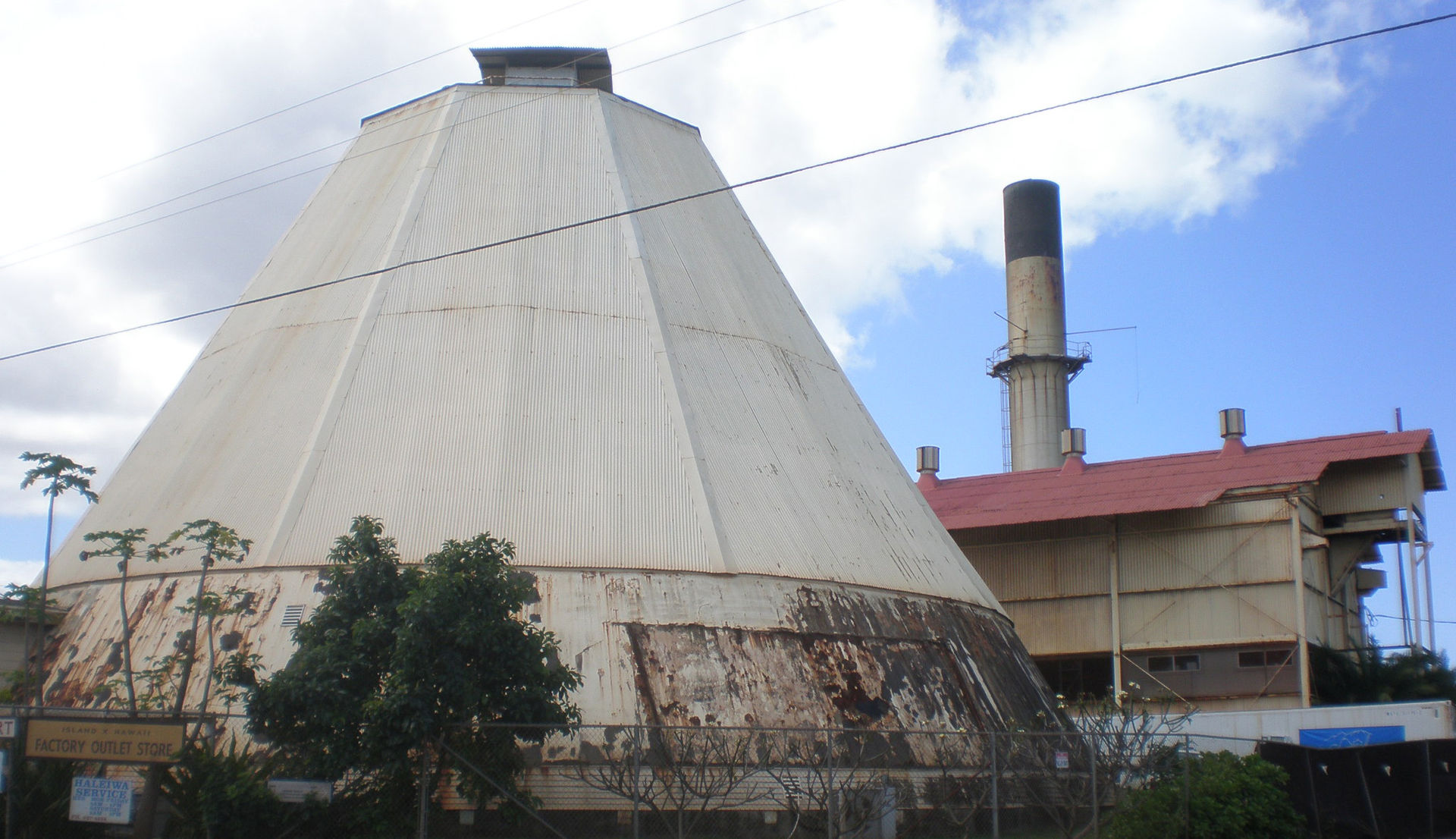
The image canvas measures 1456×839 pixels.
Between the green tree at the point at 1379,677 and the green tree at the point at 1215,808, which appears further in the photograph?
the green tree at the point at 1379,677

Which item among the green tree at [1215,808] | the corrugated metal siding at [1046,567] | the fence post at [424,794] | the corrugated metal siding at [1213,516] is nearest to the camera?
the fence post at [424,794]

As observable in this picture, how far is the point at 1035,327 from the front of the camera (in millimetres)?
51812

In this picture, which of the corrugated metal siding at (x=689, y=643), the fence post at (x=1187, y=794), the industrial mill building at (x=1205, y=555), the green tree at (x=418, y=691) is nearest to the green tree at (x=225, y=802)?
the green tree at (x=418, y=691)

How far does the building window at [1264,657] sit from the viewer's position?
31.2m

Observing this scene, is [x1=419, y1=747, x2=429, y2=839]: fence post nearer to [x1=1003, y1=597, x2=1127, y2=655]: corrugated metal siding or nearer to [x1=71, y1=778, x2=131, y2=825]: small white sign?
[x1=71, y1=778, x2=131, y2=825]: small white sign

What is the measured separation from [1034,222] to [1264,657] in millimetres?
25407

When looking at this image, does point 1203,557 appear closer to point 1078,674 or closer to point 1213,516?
point 1213,516

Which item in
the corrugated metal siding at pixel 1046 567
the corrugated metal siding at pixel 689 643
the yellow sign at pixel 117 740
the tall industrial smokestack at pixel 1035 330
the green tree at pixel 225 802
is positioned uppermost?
the tall industrial smokestack at pixel 1035 330

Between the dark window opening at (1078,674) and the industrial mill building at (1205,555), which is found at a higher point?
the industrial mill building at (1205,555)

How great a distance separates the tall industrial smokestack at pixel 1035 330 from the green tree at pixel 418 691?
39.6 meters

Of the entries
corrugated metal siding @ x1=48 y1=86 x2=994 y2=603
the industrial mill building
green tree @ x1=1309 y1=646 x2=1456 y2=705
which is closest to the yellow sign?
corrugated metal siding @ x1=48 y1=86 x2=994 y2=603

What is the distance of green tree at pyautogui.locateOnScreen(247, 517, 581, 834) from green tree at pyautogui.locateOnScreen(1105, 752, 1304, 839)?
6671 millimetres

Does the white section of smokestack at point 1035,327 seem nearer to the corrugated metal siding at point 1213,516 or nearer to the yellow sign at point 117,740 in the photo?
the corrugated metal siding at point 1213,516

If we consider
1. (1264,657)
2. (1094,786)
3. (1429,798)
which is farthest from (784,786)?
(1264,657)
